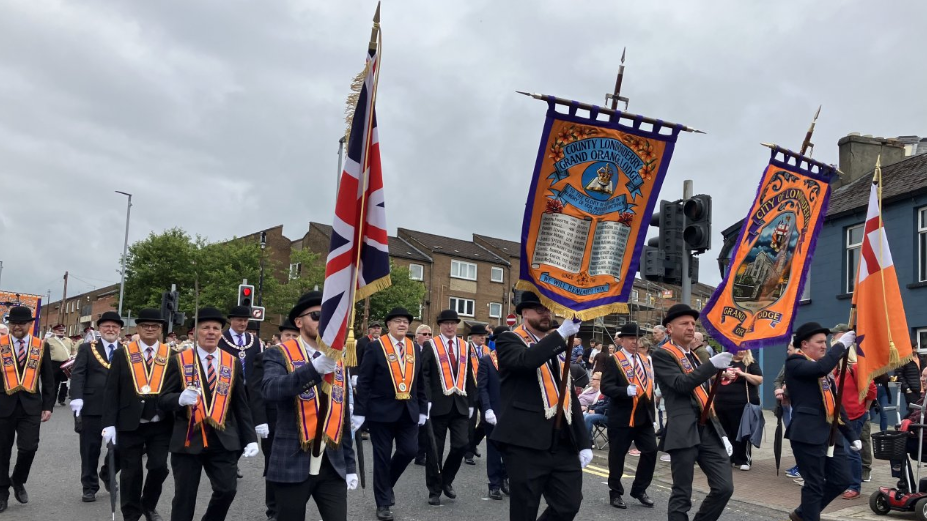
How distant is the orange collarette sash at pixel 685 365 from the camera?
6.77 m

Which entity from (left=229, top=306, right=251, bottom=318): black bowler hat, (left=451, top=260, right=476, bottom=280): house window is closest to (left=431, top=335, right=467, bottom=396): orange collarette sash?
(left=229, top=306, right=251, bottom=318): black bowler hat

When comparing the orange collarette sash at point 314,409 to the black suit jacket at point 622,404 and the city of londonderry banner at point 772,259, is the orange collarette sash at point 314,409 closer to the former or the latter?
the city of londonderry banner at point 772,259

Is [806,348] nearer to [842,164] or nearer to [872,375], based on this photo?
[872,375]

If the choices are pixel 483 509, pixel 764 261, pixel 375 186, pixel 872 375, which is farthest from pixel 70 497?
pixel 872 375

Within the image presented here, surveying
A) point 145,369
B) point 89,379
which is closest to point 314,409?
point 145,369

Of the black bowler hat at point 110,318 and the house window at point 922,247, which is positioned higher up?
the house window at point 922,247

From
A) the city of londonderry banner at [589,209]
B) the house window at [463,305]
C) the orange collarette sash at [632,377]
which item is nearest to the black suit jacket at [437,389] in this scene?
the orange collarette sash at [632,377]

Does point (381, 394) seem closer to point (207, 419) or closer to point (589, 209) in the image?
point (207, 419)

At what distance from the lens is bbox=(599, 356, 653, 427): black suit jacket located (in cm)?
909

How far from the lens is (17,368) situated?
8.45m

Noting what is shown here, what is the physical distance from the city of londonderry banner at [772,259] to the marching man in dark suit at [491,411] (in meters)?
2.54

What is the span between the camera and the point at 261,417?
6.50 m

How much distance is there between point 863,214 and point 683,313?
656 inches

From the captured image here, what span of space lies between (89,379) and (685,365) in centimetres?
643
